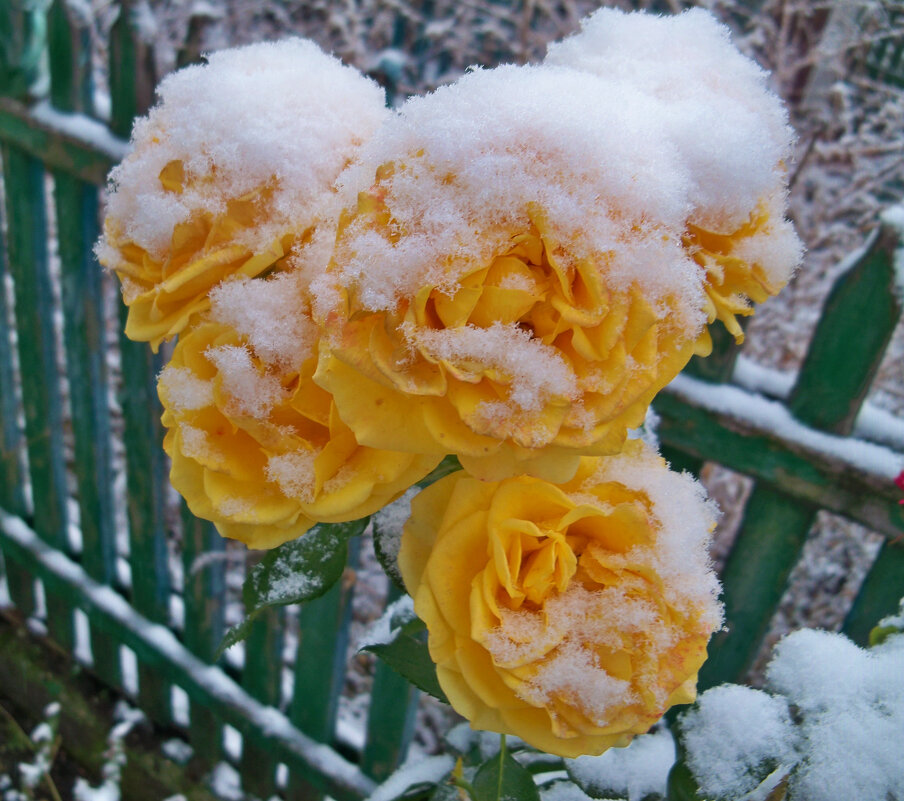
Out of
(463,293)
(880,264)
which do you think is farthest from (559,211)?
(880,264)

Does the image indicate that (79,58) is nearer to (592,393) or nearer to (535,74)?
(535,74)

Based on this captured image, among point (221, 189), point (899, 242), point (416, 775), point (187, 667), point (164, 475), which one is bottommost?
point (187, 667)

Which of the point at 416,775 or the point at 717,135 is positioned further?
the point at 416,775

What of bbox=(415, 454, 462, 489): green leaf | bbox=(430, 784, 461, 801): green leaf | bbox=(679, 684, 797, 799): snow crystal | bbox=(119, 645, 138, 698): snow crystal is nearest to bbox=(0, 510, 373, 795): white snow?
bbox=(119, 645, 138, 698): snow crystal

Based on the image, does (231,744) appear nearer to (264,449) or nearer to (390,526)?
(390,526)

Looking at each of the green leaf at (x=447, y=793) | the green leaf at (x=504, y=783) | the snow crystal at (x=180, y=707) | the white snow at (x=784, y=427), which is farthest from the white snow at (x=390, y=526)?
the snow crystal at (x=180, y=707)

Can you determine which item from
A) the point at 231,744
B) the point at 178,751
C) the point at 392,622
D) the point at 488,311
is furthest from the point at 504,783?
the point at 178,751
